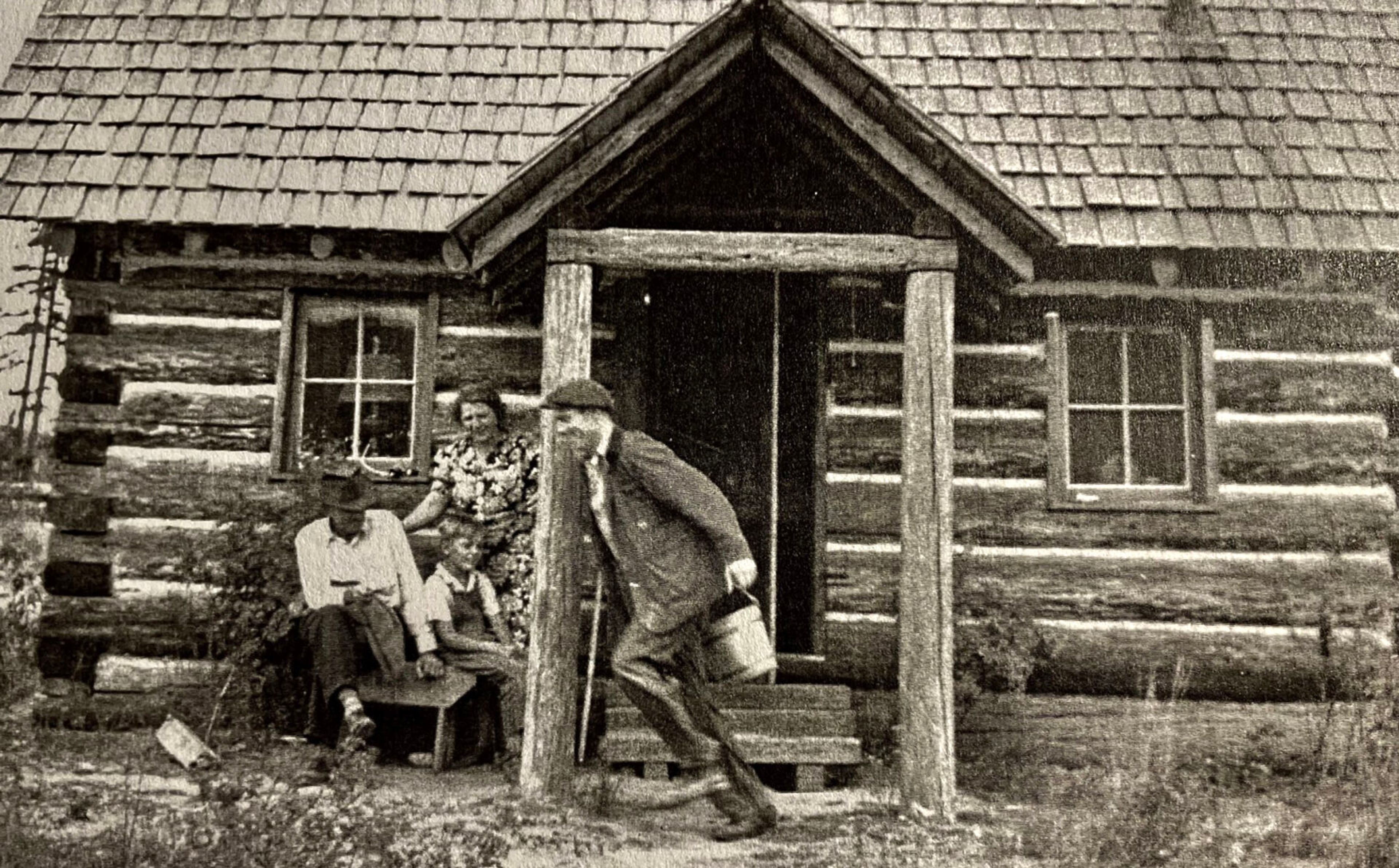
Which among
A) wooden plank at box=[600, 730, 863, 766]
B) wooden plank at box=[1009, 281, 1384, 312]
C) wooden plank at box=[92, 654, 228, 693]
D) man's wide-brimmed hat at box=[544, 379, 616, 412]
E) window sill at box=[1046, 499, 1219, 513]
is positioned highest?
wooden plank at box=[1009, 281, 1384, 312]

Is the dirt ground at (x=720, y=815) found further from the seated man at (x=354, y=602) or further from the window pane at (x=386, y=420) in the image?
the window pane at (x=386, y=420)

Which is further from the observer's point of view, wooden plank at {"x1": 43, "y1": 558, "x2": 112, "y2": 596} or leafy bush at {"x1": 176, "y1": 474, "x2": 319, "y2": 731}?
wooden plank at {"x1": 43, "y1": 558, "x2": 112, "y2": 596}

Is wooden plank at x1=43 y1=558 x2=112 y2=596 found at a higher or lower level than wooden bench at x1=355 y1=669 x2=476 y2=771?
higher

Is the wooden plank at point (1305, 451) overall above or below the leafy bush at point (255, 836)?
above

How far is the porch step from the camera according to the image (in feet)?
22.8

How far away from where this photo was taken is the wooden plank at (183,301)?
332 inches

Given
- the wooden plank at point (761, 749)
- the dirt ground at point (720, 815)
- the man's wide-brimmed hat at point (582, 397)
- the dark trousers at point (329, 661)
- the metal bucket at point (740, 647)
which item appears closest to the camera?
the dirt ground at point (720, 815)

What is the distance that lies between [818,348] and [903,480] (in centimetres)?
208

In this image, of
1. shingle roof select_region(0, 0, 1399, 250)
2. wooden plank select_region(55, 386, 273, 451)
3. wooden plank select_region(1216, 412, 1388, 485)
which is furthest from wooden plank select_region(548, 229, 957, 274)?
wooden plank select_region(1216, 412, 1388, 485)

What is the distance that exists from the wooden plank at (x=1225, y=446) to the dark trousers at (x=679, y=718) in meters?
2.79

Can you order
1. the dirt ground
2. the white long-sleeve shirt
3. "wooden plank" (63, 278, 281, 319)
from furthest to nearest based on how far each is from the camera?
"wooden plank" (63, 278, 281, 319)
the white long-sleeve shirt
the dirt ground

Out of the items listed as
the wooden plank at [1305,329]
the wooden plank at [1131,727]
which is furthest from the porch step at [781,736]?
the wooden plank at [1305,329]

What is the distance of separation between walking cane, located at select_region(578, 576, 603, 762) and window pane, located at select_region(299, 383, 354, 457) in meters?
2.03

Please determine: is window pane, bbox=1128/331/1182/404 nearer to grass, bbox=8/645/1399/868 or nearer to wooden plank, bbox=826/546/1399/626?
wooden plank, bbox=826/546/1399/626
